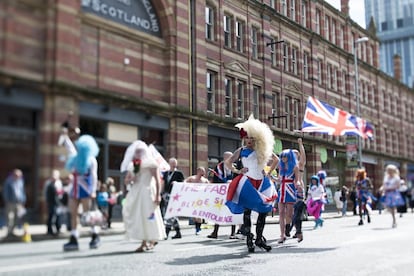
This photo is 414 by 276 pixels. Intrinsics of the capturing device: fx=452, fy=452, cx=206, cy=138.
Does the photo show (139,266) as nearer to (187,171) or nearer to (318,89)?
(187,171)

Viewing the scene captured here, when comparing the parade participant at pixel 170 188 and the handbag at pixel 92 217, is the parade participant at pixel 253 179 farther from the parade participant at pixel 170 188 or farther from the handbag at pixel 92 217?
the handbag at pixel 92 217

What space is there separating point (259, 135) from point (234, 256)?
1728mm

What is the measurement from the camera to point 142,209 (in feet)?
7.00

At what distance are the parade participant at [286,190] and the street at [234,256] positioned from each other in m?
0.33

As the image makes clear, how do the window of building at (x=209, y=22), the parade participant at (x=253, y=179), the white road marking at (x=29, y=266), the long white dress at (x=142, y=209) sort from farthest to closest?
the parade participant at (x=253, y=179)
the window of building at (x=209, y=22)
the long white dress at (x=142, y=209)
the white road marking at (x=29, y=266)

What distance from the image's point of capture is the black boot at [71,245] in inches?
60.8

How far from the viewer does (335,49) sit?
3543 mm

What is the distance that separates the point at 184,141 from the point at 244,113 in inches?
40.9

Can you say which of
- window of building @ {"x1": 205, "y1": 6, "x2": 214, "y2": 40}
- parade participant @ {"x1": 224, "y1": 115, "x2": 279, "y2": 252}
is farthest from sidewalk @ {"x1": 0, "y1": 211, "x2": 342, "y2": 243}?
parade participant @ {"x1": 224, "y1": 115, "x2": 279, "y2": 252}

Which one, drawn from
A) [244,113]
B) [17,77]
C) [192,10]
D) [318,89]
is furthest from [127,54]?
[318,89]

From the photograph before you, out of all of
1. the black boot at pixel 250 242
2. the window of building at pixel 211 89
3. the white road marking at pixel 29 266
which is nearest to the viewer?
the white road marking at pixel 29 266

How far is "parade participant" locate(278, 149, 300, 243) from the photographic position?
3.50 m

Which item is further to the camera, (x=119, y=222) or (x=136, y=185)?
(x=136, y=185)

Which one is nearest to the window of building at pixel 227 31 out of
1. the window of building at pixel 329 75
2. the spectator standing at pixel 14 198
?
the window of building at pixel 329 75
